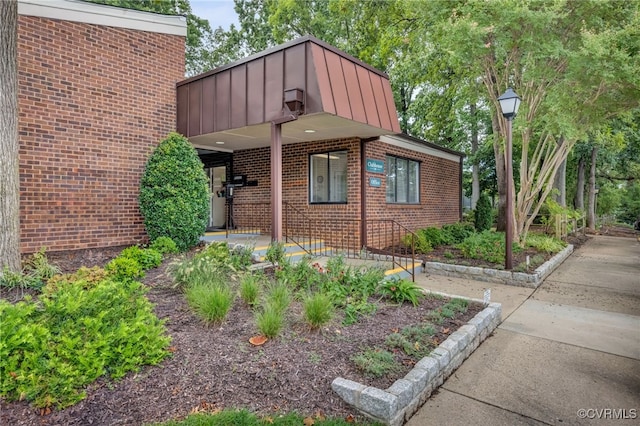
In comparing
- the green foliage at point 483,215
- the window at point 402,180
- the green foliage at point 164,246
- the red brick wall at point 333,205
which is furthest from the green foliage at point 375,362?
the green foliage at point 483,215

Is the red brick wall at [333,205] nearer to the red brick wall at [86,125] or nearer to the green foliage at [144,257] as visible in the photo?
the red brick wall at [86,125]

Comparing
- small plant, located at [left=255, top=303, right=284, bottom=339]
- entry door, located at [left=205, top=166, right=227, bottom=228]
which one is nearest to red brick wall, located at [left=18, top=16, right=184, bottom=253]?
entry door, located at [left=205, top=166, right=227, bottom=228]

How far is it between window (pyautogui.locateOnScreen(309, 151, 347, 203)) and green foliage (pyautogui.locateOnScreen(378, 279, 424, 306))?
4082mm

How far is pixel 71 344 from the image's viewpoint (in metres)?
2.52

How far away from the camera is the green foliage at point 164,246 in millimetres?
6301

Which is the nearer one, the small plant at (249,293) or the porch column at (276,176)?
the small plant at (249,293)

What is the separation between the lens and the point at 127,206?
23.2 ft

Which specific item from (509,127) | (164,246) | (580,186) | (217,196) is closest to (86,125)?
(164,246)

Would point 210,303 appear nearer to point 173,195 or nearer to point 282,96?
point 173,195

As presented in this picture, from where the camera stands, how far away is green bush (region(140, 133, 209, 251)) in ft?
21.5

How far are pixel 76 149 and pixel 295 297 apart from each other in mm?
5015

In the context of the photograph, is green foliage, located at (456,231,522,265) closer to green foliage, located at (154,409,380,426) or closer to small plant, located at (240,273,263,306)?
small plant, located at (240,273,263,306)

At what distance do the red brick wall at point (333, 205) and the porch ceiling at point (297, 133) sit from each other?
0.41 meters

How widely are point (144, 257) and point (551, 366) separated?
5409 millimetres
